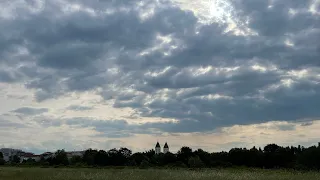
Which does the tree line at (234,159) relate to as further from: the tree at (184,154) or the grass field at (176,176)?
the grass field at (176,176)

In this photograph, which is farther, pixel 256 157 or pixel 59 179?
pixel 256 157

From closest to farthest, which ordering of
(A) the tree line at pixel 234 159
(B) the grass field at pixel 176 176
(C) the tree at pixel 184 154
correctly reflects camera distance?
(B) the grass field at pixel 176 176 < (A) the tree line at pixel 234 159 < (C) the tree at pixel 184 154

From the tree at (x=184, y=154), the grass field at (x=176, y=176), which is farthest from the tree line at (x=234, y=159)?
the grass field at (x=176, y=176)

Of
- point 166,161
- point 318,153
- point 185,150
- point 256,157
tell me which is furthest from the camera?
point 185,150

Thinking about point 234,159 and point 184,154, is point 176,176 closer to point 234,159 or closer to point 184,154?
point 234,159

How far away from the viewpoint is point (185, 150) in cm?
13962

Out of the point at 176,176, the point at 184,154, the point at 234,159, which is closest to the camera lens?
the point at 176,176

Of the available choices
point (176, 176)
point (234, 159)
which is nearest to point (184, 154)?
point (234, 159)

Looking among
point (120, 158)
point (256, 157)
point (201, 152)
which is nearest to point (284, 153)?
point (256, 157)

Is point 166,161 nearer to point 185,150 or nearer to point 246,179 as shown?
point 185,150

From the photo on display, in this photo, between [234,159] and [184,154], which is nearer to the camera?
[234,159]

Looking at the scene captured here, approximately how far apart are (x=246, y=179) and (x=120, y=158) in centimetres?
12121

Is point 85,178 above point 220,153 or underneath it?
underneath

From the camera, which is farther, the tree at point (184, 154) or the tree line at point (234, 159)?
the tree at point (184, 154)
